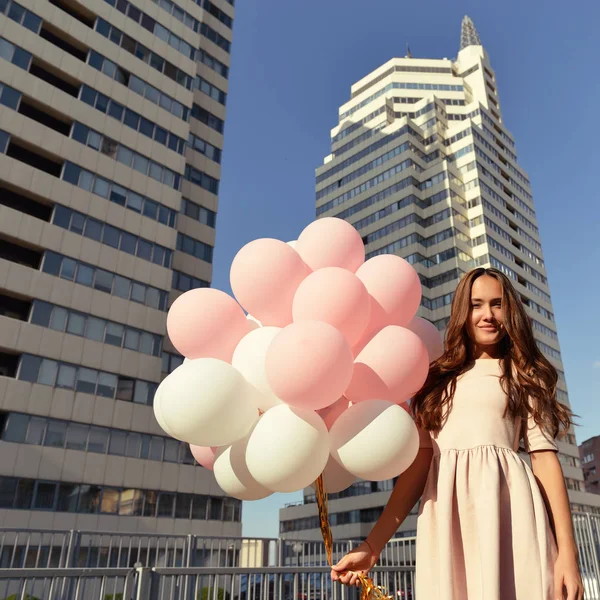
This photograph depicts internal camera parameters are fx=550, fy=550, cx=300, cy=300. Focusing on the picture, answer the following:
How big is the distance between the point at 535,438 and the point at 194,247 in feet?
110

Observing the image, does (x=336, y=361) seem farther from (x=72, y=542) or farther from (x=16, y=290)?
(x=16, y=290)

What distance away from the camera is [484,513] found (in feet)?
7.02

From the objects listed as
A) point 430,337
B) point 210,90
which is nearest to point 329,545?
point 430,337

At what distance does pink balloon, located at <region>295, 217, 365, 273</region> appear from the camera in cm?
367

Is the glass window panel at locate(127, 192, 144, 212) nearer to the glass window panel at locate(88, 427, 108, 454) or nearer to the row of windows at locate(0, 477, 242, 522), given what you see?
the glass window panel at locate(88, 427, 108, 454)

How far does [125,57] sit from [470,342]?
118 ft

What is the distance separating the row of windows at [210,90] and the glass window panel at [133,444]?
24.2 meters

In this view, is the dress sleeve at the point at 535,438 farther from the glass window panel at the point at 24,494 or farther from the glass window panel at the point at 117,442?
the glass window panel at the point at 117,442

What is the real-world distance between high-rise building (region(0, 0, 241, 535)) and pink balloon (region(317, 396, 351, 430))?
2345 centimetres

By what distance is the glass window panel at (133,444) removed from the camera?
88.4ft

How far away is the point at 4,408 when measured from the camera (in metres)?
23.4

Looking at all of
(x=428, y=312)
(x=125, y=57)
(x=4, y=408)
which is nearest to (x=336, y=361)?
(x=4, y=408)

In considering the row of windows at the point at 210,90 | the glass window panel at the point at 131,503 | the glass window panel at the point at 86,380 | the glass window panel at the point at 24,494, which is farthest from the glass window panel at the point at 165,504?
the row of windows at the point at 210,90

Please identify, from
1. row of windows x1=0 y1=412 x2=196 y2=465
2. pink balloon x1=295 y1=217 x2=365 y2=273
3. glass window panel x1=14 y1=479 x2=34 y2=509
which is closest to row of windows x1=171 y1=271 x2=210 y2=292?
row of windows x1=0 y1=412 x2=196 y2=465
